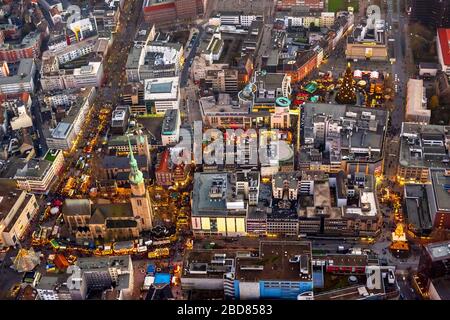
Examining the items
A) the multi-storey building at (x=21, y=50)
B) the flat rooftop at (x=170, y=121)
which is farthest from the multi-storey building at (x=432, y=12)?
the multi-storey building at (x=21, y=50)

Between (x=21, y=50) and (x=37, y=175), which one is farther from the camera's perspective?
(x=21, y=50)

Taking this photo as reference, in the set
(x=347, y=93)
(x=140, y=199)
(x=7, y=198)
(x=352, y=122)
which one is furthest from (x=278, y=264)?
(x=347, y=93)

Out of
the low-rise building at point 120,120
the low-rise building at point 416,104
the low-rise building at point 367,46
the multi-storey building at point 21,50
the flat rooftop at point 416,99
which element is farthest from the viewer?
the multi-storey building at point 21,50

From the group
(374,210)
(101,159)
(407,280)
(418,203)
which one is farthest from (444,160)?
(101,159)

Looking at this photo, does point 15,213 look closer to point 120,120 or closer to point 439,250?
point 120,120

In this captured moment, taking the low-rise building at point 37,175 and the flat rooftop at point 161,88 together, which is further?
the flat rooftop at point 161,88

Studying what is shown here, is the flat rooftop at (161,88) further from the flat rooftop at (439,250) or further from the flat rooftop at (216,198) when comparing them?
the flat rooftop at (439,250)
